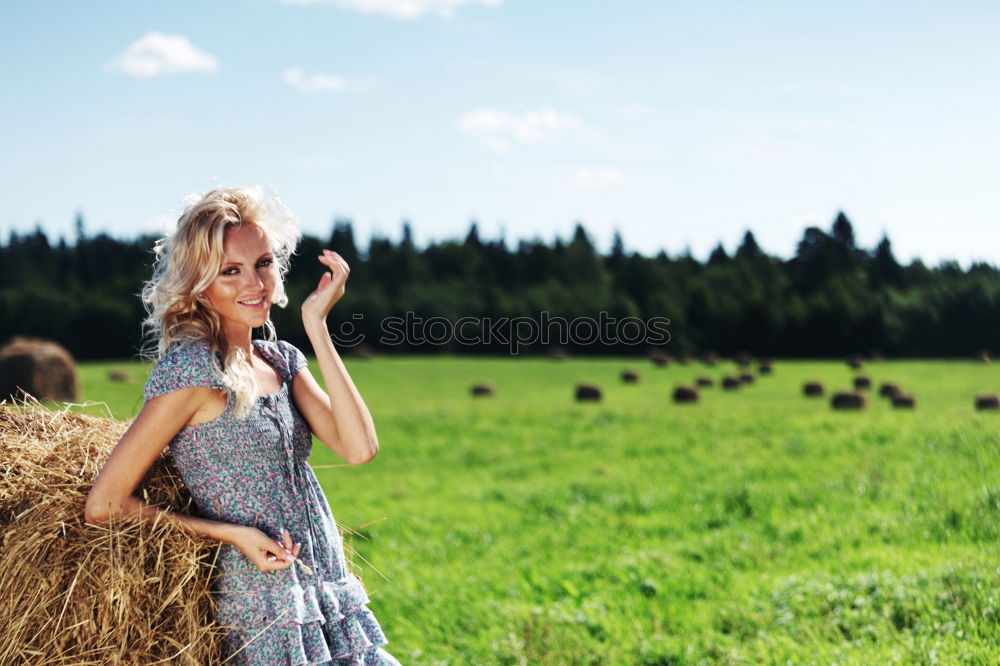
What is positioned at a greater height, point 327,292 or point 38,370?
point 327,292

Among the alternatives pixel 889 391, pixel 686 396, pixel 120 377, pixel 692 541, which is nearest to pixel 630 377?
pixel 686 396

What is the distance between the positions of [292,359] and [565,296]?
83.7 m

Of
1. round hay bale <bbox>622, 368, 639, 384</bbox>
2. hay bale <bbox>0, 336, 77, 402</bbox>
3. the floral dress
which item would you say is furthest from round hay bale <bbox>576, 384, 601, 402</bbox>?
the floral dress

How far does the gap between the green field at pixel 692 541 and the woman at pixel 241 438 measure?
1366 mm

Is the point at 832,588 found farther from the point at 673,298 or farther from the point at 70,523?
the point at 673,298

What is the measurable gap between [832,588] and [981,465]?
3349 millimetres

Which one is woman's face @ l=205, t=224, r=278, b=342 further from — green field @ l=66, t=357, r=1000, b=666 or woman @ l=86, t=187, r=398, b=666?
green field @ l=66, t=357, r=1000, b=666

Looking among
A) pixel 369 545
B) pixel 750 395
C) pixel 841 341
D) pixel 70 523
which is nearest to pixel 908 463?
pixel 369 545

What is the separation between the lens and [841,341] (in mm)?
46656

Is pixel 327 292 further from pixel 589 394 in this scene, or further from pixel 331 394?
pixel 589 394

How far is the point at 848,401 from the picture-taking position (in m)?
20.7

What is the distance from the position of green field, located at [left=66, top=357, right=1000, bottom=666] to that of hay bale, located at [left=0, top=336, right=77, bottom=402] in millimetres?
16770

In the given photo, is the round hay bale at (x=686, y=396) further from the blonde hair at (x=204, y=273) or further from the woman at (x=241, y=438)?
the blonde hair at (x=204, y=273)

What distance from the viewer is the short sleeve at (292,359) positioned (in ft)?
11.2
